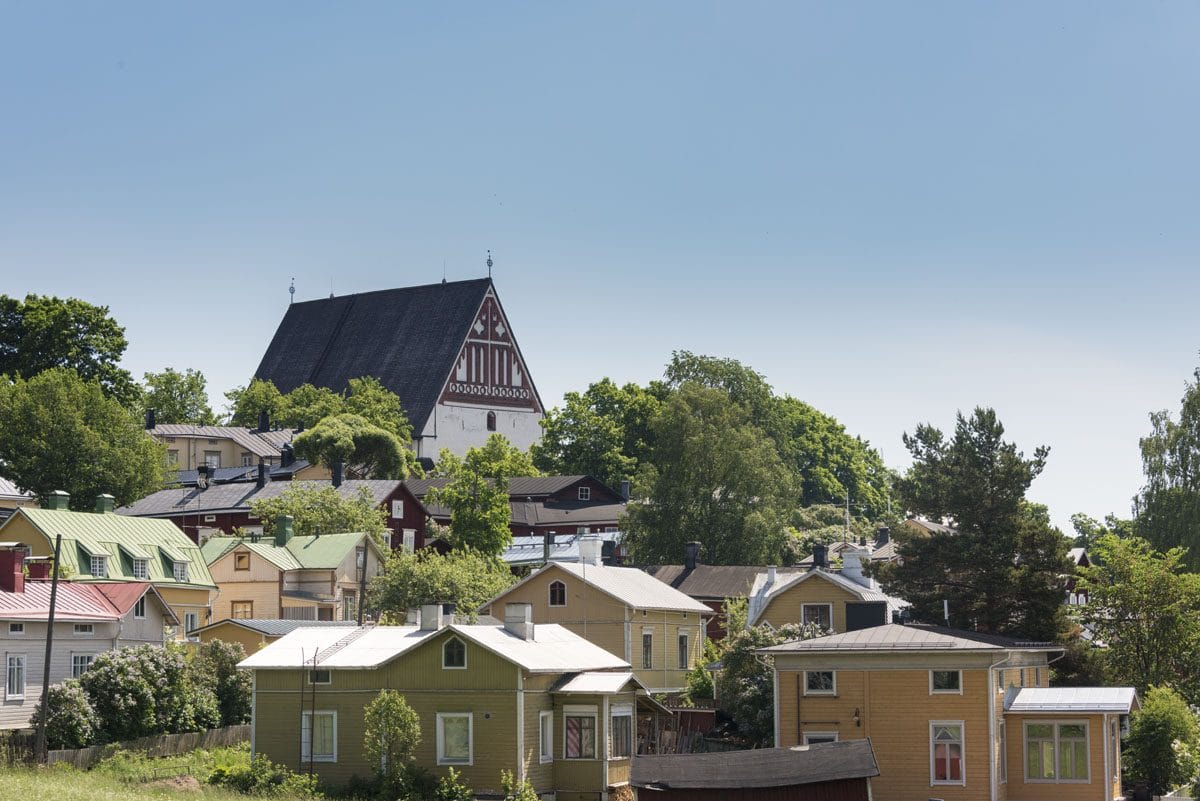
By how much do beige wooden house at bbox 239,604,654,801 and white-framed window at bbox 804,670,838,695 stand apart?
4787 mm

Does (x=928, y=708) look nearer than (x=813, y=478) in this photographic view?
Yes

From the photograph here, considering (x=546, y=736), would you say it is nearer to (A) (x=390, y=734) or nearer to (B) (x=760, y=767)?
(A) (x=390, y=734)

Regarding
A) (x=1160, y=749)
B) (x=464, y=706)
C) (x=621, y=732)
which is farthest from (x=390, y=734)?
(x=1160, y=749)

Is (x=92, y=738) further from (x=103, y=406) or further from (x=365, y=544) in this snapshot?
(x=103, y=406)

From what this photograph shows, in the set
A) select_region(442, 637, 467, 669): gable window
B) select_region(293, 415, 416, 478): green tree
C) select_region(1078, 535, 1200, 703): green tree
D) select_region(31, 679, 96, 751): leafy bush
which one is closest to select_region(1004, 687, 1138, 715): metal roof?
select_region(1078, 535, 1200, 703): green tree

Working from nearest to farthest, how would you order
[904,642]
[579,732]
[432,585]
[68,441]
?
[904,642] < [579,732] < [432,585] < [68,441]

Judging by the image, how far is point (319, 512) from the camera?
90.9m

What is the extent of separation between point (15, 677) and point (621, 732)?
18.1 meters

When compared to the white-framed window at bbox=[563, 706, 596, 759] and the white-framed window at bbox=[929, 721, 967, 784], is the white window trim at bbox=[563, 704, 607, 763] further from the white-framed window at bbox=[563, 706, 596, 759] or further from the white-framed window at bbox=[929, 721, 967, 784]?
the white-framed window at bbox=[929, 721, 967, 784]

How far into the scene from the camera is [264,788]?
156 ft

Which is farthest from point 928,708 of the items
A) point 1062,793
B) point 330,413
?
point 330,413

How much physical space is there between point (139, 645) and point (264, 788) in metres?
13.6

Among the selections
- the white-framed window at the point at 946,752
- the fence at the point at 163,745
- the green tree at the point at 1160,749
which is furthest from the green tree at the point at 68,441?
the green tree at the point at 1160,749

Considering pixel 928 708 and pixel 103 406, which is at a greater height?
pixel 103 406
